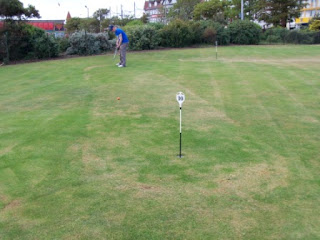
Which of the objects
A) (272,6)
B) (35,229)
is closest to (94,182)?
(35,229)

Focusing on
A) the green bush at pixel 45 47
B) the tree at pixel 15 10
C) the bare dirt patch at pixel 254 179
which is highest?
the tree at pixel 15 10

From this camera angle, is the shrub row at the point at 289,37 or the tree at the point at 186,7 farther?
the tree at the point at 186,7

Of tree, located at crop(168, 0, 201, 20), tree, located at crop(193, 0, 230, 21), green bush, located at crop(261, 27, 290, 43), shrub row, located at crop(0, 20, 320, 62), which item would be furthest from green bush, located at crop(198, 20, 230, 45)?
tree, located at crop(168, 0, 201, 20)

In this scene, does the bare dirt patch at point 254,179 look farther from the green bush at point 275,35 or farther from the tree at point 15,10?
the green bush at point 275,35

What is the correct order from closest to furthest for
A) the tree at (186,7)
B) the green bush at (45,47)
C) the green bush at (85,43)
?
1. the green bush at (45,47)
2. the green bush at (85,43)
3. the tree at (186,7)

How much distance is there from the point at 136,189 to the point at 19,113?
597cm

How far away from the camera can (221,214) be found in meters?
4.96

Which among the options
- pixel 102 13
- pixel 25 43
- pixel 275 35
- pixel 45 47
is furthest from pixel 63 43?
pixel 102 13

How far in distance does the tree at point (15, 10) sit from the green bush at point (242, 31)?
58.2 ft

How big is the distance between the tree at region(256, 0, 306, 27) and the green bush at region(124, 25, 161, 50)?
24050 mm

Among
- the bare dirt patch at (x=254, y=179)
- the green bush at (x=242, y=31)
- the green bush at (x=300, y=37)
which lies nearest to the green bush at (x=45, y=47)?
the green bush at (x=242, y=31)

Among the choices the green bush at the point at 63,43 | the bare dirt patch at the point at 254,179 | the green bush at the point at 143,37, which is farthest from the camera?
the green bush at the point at 143,37

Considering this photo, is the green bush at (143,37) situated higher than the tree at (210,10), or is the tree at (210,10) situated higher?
the tree at (210,10)

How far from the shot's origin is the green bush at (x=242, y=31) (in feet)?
112
